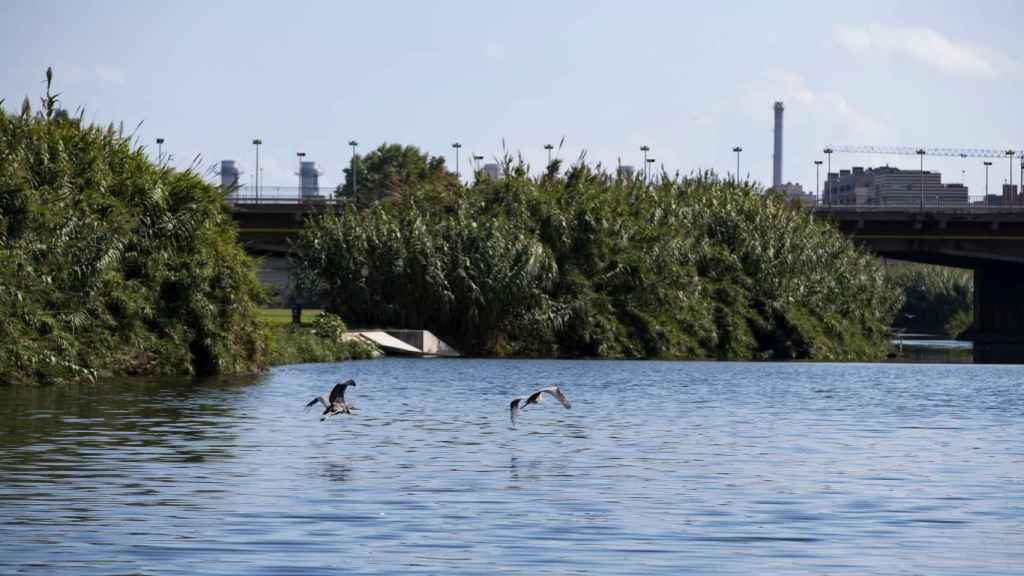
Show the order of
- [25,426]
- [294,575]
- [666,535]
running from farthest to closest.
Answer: [25,426]
[666,535]
[294,575]

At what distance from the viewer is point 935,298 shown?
171 m

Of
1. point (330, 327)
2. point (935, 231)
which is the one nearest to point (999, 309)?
point (935, 231)

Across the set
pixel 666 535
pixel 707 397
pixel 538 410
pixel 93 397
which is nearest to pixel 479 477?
pixel 666 535

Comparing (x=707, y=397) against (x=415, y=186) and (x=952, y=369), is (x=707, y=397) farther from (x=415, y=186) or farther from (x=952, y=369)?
(x=415, y=186)

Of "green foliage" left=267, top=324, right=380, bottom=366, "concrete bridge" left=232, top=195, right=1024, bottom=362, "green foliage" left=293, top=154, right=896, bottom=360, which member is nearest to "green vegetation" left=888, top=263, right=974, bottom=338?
"concrete bridge" left=232, top=195, right=1024, bottom=362

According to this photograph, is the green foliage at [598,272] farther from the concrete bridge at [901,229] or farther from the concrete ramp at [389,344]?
the concrete bridge at [901,229]

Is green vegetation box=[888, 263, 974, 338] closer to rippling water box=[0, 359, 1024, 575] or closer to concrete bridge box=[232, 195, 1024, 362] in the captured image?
concrete bridge box=[232, 195, 1024, 362]

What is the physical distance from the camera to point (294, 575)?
16.1 meters

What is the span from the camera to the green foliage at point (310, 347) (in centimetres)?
6588

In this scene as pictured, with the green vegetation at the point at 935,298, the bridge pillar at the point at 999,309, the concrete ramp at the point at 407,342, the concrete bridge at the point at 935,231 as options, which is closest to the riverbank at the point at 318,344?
the concrete ramp at the point at 407,342

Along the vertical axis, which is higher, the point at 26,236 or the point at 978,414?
the point at 26,236

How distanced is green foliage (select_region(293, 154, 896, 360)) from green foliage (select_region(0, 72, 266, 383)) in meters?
20.3

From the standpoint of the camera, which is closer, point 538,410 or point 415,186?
point 538,410

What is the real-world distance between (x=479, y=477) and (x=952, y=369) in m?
52.7
